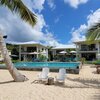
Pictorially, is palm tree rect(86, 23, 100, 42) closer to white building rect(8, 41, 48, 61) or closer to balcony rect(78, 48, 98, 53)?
balcony rect(78, 48, 98, 53)

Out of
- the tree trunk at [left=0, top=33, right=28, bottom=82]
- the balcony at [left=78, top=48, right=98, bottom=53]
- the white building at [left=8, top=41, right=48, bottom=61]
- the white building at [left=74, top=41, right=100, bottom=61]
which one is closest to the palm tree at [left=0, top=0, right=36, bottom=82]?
the tree trunk at [left=0, top=33, right=28, bottom=82]

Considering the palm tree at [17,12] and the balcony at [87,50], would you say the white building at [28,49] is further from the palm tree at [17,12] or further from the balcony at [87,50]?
the palm tree at [17,12]

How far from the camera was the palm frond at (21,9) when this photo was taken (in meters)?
13.1

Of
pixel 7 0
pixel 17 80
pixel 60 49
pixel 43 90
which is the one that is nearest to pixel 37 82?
pixel 17 80

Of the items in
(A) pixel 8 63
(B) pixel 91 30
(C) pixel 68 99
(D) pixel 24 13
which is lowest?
(C) pixel 68 99

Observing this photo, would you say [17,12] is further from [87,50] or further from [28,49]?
[28,49]

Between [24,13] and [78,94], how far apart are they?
6502 millimetres

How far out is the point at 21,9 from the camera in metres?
13.5

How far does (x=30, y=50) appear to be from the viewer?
58219 millimetres

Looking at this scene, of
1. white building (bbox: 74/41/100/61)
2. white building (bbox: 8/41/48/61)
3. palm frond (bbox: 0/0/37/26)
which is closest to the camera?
palm frond (bbox: 0/0/37/26)

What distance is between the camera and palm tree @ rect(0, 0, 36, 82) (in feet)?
42.5

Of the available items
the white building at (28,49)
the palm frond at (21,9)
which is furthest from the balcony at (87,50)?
the palm frond at (21,9)

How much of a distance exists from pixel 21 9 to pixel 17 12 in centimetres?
35

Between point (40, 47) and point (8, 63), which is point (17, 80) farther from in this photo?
point (40, 47)
